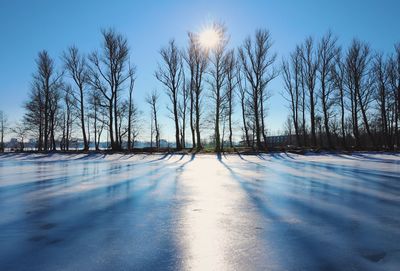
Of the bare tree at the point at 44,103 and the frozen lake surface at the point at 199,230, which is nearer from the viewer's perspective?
the frozen lake surface at the point at 199,230

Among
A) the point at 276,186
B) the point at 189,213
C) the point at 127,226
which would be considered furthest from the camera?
the point at 276,186

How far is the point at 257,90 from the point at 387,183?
22939 millimetres

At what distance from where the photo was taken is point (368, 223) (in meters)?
4.39

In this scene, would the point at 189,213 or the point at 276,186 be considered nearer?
the point at 189,213

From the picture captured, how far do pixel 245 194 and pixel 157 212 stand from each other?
2.52 m

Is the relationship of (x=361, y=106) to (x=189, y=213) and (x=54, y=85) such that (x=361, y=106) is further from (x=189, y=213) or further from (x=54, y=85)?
(x=54, y=85)

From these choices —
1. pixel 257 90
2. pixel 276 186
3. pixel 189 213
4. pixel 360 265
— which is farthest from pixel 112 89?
pixel 360 265

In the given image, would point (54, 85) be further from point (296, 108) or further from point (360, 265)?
point (360, 265)

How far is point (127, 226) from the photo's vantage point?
13.6ft

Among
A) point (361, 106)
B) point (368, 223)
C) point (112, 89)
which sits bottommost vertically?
point (368, 223)

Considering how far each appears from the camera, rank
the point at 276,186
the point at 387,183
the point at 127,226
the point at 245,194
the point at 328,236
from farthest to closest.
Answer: the point at 387,183
the point at 276,186
the point at 245,194
the point at 127,226
the point at 328,236

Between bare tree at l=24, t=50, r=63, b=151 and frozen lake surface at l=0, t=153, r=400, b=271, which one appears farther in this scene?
bare tree at l=24, t=50, r=63, b=151

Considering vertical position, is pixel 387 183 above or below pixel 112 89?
below

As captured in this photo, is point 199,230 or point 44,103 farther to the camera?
point 44,103
